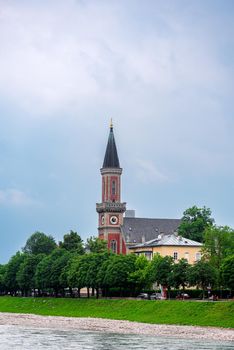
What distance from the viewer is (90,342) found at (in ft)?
277

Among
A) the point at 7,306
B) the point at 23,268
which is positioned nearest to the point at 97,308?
the point at 7,306

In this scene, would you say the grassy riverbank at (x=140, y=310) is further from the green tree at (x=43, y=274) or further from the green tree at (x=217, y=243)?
the green tree at (x=217, y=243)

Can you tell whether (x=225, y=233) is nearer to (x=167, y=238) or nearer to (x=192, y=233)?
(x=167, y=238)

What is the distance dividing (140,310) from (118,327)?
615 inches

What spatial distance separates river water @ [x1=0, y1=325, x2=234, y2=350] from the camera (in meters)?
78.8

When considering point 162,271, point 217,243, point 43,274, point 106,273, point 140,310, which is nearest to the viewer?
point 140,310

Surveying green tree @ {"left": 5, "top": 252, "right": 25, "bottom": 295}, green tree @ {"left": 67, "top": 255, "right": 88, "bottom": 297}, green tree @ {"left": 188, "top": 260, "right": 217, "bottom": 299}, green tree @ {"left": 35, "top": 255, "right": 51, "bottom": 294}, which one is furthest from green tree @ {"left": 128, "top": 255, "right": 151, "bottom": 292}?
green tree @ {"left": 5, "top": 252, "right": 25, "bottom": 295}

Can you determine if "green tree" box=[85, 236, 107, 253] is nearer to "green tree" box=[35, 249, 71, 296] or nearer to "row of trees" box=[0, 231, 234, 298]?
"row of trees" box=[0, 231, 234, 298]

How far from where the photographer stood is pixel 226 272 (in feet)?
394

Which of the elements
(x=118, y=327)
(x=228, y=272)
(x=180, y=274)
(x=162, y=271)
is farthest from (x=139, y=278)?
(x=118, y=327)

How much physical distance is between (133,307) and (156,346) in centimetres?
4162

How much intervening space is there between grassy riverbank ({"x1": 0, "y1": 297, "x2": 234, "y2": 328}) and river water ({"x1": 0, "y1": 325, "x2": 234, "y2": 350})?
14.3 metres

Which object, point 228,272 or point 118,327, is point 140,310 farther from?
point 118,327

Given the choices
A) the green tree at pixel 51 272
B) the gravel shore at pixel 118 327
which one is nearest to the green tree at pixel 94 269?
the green tree at pixel 51 272
